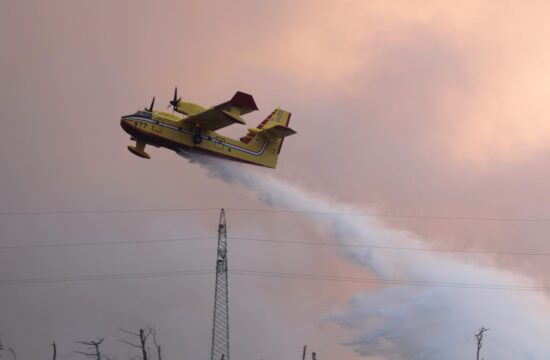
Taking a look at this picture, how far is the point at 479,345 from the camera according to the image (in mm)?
42844

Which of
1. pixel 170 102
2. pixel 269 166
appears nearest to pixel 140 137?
pixel 170 102

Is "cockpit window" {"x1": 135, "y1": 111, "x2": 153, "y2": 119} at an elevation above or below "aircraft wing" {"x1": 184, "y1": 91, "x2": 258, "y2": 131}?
below

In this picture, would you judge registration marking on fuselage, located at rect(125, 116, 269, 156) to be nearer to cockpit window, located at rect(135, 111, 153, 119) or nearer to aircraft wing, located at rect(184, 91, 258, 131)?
cockpit window, located at rect(135, 111, 153, 119)

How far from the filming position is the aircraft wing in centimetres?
4212

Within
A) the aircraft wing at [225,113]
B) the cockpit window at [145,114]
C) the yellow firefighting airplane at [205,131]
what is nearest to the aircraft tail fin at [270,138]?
the yellow firefighting airplane at [205,131]

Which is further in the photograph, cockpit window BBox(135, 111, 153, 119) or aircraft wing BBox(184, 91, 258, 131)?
cockpit window BBox(135, 111, 153, 119)

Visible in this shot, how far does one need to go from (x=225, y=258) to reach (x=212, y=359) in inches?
198

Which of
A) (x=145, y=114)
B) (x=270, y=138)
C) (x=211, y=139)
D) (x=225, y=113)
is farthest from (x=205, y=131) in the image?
(x=270, y=138)

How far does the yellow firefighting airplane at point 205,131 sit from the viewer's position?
4279cm

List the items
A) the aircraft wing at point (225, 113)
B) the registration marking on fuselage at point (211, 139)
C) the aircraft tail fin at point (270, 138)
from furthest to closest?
1. the aircraft tail fin at point (270, 138)
2. the registration marking on fuselage at point (211, 139)
3. the aircraft wing at point (225, 113)

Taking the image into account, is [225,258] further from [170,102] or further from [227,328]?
[170,102]

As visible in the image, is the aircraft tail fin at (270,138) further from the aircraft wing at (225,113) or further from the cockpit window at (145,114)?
the cockpit window at (145,114)

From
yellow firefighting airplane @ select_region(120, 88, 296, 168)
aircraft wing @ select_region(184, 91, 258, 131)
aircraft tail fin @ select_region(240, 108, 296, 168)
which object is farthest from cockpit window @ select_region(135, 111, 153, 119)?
aircraft tail fin @ select_region(240, 108, 296, 168)

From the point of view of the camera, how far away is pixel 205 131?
1762 inches
